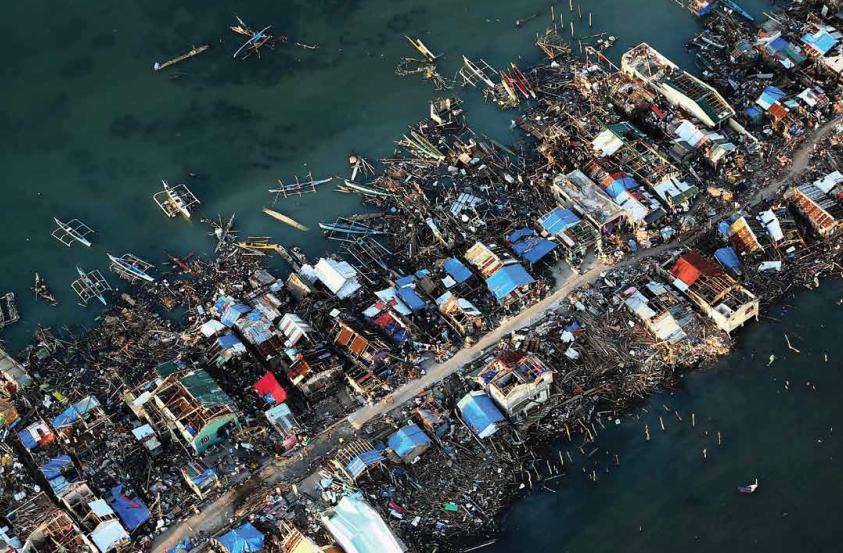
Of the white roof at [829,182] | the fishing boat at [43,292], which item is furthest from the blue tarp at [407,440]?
the white roof at [829,182]

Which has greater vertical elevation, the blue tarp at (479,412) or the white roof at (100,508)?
the white roof at (100,508)

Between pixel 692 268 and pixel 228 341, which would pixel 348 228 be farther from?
pixel 692 268

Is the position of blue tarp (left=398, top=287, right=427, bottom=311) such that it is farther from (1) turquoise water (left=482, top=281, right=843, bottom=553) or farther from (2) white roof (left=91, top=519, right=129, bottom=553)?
(2) white roof (left=91, top=519, right=129, bottom=553)

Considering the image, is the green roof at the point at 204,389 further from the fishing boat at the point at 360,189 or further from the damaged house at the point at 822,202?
the damaged house at the point at 822,202

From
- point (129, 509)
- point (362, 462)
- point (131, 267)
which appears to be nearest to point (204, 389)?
point (129, 509)

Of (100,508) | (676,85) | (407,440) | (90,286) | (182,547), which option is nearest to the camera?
(182,547)

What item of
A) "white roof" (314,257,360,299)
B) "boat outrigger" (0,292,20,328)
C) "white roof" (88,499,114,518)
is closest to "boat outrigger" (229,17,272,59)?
"white roof" (314,257,360,299)

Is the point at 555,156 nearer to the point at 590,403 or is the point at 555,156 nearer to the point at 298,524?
the point at 590,403
